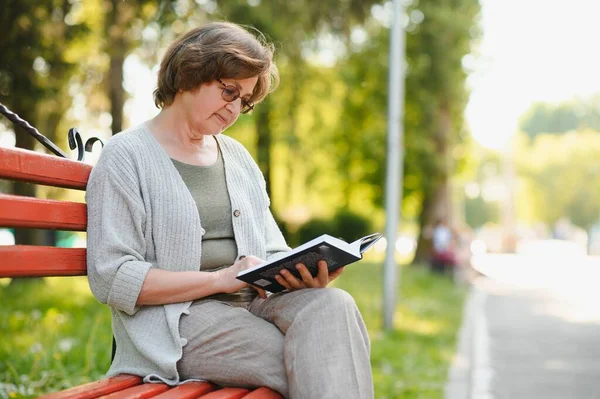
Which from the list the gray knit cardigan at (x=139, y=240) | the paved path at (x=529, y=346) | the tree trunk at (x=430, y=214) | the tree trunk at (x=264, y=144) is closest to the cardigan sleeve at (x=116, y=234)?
the gray knit cardigan at (x=139, y=240)

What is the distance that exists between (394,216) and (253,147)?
1307cm

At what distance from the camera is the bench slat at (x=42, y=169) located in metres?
2.48

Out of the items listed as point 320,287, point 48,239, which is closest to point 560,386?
point 320,287

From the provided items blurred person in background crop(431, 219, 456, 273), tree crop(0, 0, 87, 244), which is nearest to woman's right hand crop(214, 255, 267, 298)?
tree crop(0, 0, 87, 244)

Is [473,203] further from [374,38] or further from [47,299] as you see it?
[47,299]

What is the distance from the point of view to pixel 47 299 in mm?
11195

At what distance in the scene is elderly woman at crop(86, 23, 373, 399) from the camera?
2.70 meters

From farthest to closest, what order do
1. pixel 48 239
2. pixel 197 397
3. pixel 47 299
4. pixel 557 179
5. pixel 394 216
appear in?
pixel 557 179
pixel 48 239
pixel 47 299
pixel 394 216
pixel 197 397

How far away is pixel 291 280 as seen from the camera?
113 inches

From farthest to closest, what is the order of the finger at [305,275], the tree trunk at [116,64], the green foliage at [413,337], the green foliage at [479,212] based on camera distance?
1. the green foliage at [479,212]
2. the tree trunk at [116,64]
3. the green foliage at [413,337]
4. the finger at [305,275]

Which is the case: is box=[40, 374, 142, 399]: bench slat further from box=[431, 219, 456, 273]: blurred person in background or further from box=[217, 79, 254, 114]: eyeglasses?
box=[431, 219, 456, 273]: blurred person in background

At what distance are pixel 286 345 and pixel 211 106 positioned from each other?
815mm

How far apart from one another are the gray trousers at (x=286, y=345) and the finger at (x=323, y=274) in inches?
2.0

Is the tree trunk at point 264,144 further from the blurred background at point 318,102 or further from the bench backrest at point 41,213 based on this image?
the bench backrest at point 41,213
